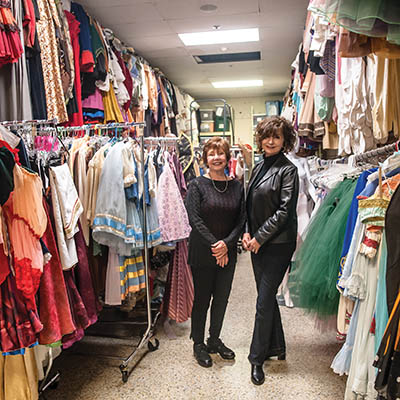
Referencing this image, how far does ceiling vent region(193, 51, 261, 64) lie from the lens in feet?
16.1

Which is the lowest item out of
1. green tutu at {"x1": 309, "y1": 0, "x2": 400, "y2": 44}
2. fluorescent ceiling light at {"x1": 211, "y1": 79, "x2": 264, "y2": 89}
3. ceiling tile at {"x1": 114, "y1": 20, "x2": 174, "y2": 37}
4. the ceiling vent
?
green tutu at {"x1": 309, "y1": 0, "x2": 400, "y2": 44}

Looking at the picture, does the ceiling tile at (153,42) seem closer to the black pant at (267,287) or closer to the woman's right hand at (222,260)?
the woman's right hand at (222,260)

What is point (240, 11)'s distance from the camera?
3523mm

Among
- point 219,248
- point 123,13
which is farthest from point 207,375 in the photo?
point 123,13

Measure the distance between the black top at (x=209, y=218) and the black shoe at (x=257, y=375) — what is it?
0.61 meters

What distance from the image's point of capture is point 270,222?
2.03m

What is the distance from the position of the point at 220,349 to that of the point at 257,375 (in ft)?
1.11

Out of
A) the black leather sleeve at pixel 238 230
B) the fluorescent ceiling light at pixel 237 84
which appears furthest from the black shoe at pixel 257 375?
the fluorescent ceiling light at pixel 237 84

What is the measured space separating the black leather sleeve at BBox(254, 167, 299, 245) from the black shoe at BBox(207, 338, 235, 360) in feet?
2.56

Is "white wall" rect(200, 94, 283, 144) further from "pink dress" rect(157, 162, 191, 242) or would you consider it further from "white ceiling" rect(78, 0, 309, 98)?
"pink dress" rect(157, 162, 191, 242)

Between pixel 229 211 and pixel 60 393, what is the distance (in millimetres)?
1343

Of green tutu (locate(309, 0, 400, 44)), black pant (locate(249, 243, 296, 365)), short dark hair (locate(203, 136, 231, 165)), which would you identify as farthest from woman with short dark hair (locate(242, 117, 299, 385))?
green tutu (locate(309, 0, 400, 44))

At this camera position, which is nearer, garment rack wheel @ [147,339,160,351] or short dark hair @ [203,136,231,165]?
short dark hair @ [203,136,231,165]

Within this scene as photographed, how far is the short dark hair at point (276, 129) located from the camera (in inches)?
82.8
